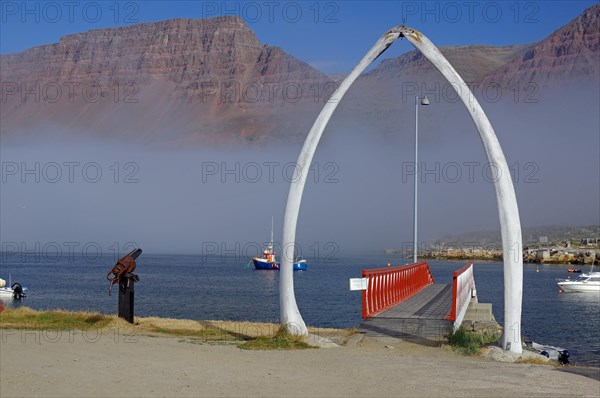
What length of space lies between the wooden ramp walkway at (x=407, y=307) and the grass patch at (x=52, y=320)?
20.6ft

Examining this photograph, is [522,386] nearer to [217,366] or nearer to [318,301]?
[217,366]

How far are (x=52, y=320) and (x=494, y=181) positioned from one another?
35.4 feet

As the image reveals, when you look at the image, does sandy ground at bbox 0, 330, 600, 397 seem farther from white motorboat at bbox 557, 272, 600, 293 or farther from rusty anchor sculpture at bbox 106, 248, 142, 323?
white motorboat at bbox 557, 272, 600, 293

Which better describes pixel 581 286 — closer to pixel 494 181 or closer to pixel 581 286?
pixel 581 286

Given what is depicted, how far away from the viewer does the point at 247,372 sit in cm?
1218

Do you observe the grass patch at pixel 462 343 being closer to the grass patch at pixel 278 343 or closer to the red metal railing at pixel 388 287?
the grass patch at pixel 278 343

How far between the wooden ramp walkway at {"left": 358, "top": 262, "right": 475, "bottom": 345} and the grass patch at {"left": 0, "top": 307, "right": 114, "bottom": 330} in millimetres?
6292

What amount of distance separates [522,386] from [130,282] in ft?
34.8

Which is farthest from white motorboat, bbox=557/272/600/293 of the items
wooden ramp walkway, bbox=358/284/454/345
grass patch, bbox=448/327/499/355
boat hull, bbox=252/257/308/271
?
boat hull, bbox=252/257/308/271

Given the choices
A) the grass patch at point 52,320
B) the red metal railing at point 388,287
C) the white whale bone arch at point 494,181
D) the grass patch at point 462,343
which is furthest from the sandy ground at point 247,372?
the red metal railing at point 388,287

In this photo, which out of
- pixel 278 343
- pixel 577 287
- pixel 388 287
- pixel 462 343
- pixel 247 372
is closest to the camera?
pixel 247 372

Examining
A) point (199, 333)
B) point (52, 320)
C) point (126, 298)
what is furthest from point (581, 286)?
point (52, 320)

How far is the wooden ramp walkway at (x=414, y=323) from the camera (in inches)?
725

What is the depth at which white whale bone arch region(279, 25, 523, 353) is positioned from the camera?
15500 millimetres
